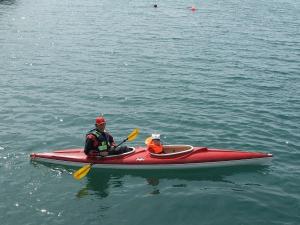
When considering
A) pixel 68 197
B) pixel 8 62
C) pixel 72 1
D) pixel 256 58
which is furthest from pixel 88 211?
pixel 72 1

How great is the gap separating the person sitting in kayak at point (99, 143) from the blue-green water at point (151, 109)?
92 centimetres

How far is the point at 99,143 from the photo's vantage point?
1844cm

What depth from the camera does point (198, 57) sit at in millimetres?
35469

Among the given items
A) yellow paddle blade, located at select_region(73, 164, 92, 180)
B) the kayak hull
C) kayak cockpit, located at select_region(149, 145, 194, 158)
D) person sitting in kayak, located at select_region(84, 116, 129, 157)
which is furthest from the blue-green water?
kayak cockpit, located at select_region(149, 145, 194, 158)

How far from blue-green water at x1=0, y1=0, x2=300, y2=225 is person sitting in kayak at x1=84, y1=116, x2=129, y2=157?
3.03 ft

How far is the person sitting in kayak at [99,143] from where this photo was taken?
59.5 feet

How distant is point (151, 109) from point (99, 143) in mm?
7154

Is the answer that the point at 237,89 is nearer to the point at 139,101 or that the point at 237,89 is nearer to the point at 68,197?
the point at 139,101

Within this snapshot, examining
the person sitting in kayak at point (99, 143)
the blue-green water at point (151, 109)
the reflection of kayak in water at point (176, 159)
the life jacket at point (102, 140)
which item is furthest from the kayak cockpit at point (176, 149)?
the life jacket at point (102, 140)

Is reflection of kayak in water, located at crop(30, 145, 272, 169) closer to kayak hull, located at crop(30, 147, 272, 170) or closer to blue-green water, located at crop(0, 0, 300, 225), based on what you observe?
kayak hull, located at crop(30, 147, 272, 170)

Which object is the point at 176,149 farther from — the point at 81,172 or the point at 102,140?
the point at 81,172

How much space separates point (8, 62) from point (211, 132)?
18.8 meters

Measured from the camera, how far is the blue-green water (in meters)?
16.1

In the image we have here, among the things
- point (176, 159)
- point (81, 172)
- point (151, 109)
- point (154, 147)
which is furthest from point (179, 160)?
point (151, 109)
